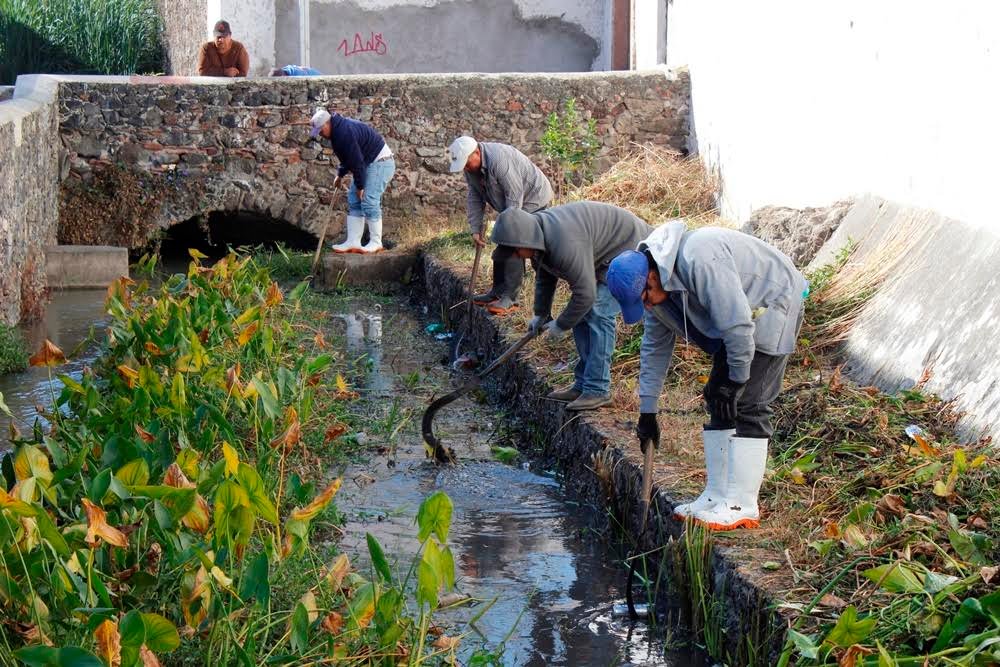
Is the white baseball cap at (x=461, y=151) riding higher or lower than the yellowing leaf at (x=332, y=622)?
higher

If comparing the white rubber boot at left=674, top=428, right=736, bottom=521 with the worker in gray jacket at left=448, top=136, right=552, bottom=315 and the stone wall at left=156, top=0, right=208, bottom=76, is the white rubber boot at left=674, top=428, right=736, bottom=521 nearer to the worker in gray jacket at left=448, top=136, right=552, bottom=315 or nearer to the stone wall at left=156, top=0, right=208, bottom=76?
the worker in gray jacket at left=448, top=136, right=552, bottom=315

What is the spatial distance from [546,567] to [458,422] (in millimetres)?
2401

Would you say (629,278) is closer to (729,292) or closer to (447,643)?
(729,292)

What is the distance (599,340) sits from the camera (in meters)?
6.73

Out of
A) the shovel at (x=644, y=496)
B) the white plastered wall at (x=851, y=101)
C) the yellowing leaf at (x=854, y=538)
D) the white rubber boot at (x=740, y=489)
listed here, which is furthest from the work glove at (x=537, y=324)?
the yellowing leaf at (x=854, y=538)

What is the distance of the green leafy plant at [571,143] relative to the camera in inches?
520

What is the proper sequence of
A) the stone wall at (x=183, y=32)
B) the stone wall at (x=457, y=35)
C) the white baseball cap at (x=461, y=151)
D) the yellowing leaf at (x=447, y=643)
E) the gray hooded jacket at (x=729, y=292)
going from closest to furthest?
the yellowing leaf at (x=447, y=643) < the gray hooded jacket at (x=729, y=292) < the white baseball cap at (x=461, y=151) < the stone wall at (x=457, y=35) < the stone wall at (x=183, y=32)

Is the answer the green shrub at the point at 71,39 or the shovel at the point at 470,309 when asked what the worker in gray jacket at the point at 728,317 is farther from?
the green shrub at the point at 71,39

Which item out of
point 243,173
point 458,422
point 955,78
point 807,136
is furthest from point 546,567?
point 243,173

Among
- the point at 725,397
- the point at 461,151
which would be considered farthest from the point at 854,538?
the point at 461,151

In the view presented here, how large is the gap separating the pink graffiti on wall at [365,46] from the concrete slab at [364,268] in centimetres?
500

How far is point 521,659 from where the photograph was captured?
456 cm

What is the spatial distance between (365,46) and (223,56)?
109 inches

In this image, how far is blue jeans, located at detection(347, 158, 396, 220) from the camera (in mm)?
12461
